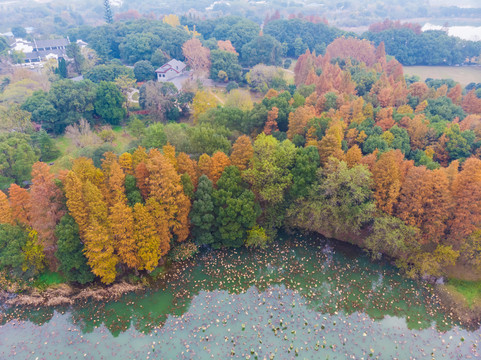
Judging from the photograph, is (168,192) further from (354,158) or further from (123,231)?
(354,158)

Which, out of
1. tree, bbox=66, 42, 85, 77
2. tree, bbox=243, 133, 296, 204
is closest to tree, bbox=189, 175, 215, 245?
tree, bbox=243, 133, 296, 204

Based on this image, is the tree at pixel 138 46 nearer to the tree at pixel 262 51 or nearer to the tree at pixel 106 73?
the tree at pixel 106 73

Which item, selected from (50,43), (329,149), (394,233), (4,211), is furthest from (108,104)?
(50,43)

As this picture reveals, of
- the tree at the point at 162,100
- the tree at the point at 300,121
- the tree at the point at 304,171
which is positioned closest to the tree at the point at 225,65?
the tree at the point at 162,100

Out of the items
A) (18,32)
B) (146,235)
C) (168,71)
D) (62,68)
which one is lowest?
(146,235)

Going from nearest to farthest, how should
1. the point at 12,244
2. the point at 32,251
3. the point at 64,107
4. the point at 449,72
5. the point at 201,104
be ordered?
1. the point at 12,244
2. the point at 32,251
3. the point at 201,104
4. the point at 64,107
5. the point at 449,72

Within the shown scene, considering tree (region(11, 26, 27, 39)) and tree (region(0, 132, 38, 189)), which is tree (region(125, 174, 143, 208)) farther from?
tree (region(11, 26, 27, 39))
